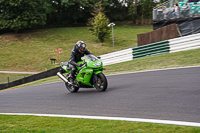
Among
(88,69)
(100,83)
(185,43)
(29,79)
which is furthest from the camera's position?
(29,79)

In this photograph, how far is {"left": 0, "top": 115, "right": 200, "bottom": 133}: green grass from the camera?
3.96 meters

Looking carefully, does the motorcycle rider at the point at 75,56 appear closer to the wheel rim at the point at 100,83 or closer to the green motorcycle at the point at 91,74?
the green motorcycle at the point at 91,74

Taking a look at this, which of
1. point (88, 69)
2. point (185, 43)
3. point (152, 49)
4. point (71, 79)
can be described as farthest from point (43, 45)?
point (88, 69)

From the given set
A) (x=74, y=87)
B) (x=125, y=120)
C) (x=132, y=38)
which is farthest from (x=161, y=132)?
(x=132, y=38)

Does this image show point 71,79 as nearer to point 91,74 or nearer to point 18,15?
point 91,74

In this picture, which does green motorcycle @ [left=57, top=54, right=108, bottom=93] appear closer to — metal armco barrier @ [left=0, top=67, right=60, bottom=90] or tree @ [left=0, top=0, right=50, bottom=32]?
metal armco barrier @ [left=0, top=67, right=60, bottom=90]

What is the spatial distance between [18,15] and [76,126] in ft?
183

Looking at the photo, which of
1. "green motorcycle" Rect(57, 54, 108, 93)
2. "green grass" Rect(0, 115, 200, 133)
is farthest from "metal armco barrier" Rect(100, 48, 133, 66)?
"green grass" Rect(0, 115, 200, 133)

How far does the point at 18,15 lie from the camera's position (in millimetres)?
55500

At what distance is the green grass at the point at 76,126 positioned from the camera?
156 inches

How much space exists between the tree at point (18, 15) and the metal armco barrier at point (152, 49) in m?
40.4

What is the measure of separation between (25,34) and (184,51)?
5006cm

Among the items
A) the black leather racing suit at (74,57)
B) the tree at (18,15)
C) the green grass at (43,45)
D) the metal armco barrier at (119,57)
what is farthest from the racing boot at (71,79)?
the tree at (18,15)

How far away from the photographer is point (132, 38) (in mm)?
55188
